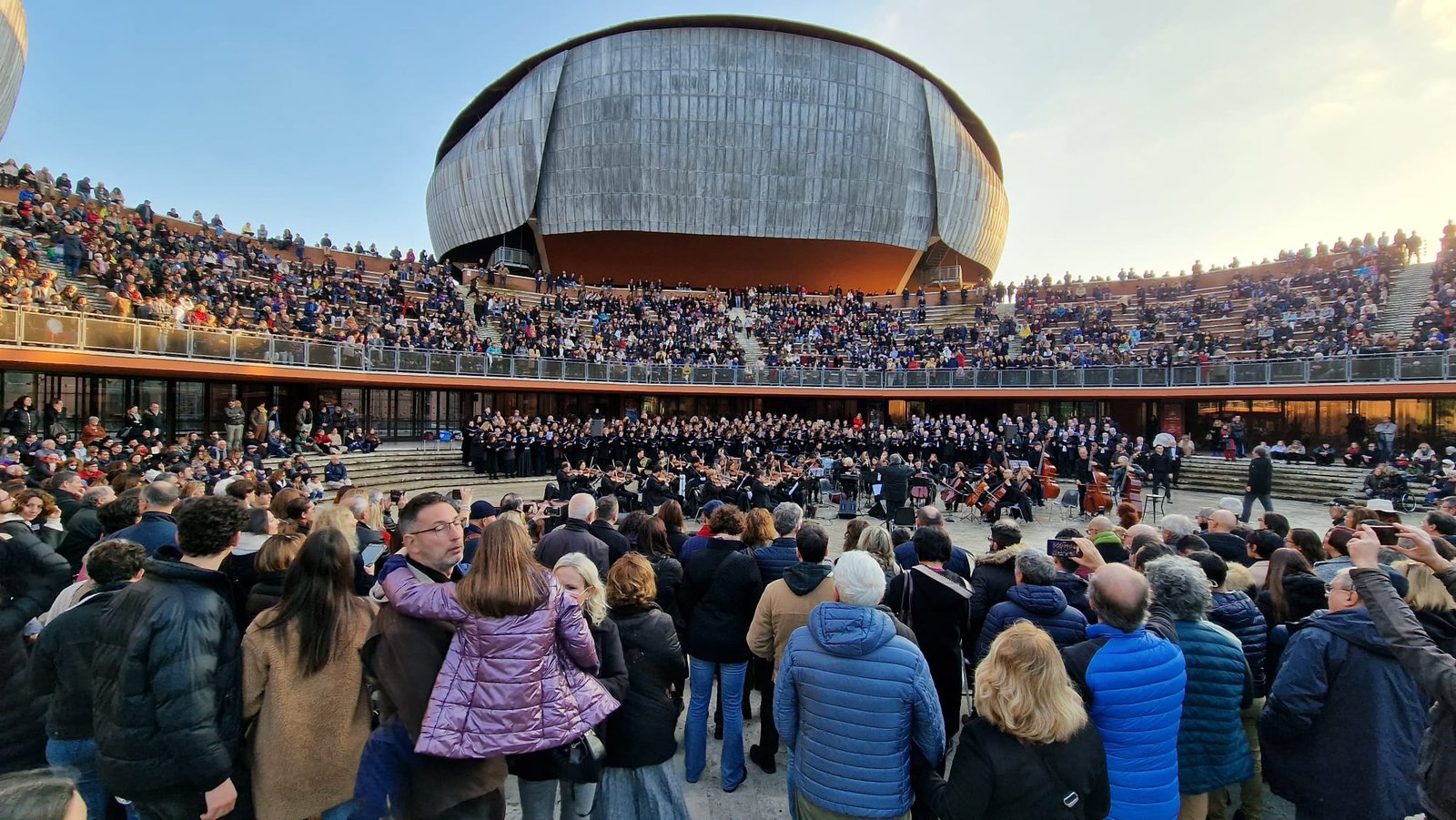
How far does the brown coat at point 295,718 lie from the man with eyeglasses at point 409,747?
0.16 metres

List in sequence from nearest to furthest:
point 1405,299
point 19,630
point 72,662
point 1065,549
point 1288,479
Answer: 1. point 72,662
2. point 19,630
3. point 1065,549
4. point 1288,479
5. point 1405,299

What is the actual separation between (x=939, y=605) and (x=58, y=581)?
5.23 meters

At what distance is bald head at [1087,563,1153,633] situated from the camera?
296 cm

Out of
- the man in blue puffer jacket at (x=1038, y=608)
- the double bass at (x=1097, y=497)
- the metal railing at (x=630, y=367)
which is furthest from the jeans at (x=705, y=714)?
the metal railing at (x=630, y=367)

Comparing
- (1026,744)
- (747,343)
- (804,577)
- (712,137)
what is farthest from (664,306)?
(1026,744)

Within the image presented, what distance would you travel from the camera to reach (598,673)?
3135mm

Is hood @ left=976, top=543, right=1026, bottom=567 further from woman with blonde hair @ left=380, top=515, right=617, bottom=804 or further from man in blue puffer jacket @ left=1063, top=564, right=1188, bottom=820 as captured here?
woman with blonde hair @ left=380, top=515, right=617, bottom=804

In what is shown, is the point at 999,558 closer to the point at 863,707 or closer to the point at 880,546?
the point at 880,546

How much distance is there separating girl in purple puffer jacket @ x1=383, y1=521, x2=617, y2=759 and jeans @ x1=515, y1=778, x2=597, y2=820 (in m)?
0.67

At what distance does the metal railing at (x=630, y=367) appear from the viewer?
610 inches

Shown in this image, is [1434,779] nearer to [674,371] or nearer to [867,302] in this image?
[674,371]

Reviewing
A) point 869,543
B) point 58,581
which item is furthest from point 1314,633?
point 58,581

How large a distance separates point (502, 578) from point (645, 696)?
1.26 meters

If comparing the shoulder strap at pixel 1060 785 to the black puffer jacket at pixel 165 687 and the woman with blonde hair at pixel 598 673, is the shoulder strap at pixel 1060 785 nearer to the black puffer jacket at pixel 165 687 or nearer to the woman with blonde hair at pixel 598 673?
the woman with blonde hair at pixel 598 673
